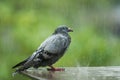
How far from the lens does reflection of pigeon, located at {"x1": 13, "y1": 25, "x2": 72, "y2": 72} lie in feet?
9.89

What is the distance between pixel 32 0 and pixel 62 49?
3.00 m

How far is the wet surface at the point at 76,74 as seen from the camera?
2.66 meters

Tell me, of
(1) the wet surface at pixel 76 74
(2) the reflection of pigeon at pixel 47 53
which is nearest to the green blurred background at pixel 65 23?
(2) the reflection of pigeon at pixel 47 53

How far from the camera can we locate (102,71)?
302 centimetres

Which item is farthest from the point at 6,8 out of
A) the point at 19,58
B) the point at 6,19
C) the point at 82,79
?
the point at 82,79

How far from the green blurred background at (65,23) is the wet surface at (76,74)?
1.66 m

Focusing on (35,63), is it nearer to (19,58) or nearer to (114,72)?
(114,72)

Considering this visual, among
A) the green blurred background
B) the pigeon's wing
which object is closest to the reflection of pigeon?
the pigeon's wing

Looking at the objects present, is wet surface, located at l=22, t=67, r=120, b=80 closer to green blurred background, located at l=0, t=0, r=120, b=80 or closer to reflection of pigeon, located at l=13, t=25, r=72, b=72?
reflection of pigeon, located at l=13, t=25, r=72, b=72

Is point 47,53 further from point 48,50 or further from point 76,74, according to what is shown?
point 76,74

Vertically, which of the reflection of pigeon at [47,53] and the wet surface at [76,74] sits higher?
the reflection of pigeon at [47,53]

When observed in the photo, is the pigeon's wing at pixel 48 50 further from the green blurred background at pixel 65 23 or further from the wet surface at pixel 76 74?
the green blurred background at pixel 65 23

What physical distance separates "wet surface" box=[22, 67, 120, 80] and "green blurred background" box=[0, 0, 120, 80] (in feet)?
5.46

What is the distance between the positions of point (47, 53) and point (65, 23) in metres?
2.24
